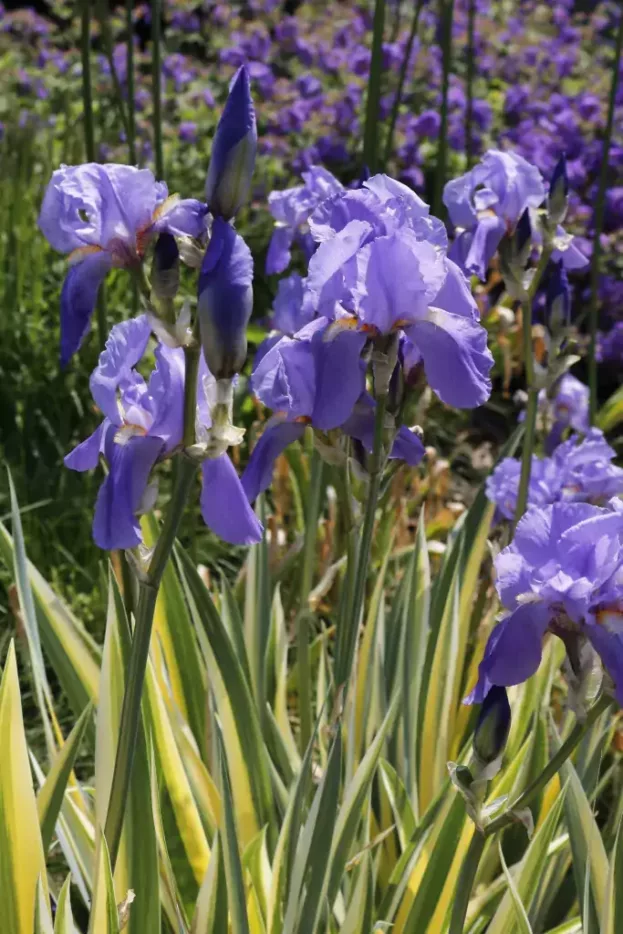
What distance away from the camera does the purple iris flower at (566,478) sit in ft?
5.90

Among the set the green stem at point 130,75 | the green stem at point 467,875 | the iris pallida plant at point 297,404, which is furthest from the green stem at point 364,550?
the green stem at point 130,75

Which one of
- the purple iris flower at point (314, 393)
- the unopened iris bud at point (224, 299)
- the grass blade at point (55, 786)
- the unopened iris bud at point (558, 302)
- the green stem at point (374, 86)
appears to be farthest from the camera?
the unopened iris bud at point (558, 302)

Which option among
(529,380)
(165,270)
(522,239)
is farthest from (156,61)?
(165,270)

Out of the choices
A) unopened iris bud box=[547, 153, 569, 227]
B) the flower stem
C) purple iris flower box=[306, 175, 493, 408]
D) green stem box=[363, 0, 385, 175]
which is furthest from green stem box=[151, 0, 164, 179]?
purple iris flower box=[306, 175, 493, 408]

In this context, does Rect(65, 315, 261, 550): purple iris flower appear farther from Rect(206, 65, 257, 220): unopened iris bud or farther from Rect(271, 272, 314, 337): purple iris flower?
Rect(271, 272, 314, 337): purple iris flower

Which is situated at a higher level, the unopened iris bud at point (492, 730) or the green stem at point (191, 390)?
the green stem at point (191, 390)

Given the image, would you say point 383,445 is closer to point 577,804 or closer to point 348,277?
point 348,277

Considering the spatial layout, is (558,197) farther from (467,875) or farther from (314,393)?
(467,875)

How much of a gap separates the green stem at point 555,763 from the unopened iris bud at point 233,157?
544 millimetres

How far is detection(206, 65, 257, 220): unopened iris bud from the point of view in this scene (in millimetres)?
833

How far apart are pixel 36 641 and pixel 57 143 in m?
3.93

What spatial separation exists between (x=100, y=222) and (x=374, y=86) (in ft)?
2.70

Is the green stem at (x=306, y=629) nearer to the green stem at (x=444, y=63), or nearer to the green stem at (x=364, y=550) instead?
the green stem at (x=364, y=550)

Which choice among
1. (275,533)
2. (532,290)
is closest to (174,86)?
(275,533)
